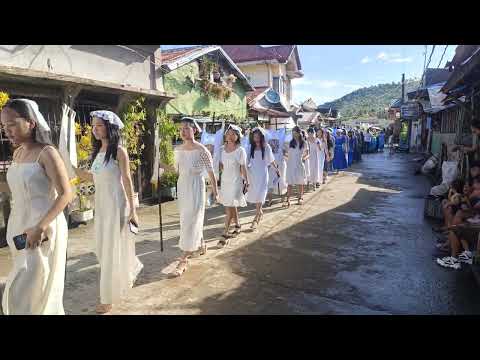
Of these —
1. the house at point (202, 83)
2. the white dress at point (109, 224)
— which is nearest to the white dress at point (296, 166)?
the house at point (202, 83)

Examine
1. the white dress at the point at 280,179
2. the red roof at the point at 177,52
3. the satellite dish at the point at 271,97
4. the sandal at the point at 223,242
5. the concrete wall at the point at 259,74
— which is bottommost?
the sandal at the point at 223,242

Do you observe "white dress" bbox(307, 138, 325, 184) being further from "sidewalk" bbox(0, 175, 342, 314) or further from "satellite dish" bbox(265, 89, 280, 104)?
"satellite dish" bbox(265, 89, 280, 104)

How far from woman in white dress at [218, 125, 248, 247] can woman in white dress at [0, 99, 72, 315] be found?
3.28 m

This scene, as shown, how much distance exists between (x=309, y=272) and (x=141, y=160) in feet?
19.1

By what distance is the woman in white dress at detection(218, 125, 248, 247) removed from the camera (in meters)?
5.57

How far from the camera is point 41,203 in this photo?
2445 mm

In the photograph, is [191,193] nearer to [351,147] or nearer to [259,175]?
[259,175]

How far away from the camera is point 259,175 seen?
22.3 feet

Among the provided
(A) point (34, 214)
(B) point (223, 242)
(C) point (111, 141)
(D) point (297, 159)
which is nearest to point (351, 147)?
(D) point (297, 159)

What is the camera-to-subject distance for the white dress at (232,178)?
557cm

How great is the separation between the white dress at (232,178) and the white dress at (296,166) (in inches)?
138

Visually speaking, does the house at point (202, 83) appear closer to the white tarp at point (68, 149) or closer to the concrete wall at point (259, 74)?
the white tarp at point (68, 149)

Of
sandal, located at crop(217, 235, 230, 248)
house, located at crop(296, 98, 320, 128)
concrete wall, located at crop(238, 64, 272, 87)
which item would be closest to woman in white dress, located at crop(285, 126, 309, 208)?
sandal, located at crop(217, 235, 230, 248)
